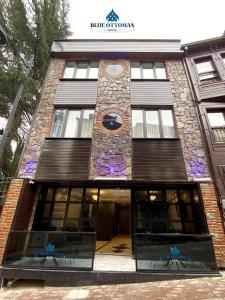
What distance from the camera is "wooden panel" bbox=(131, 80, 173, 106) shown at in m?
8.93

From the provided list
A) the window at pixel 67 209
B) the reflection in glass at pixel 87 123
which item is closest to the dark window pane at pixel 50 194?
the window at pixel 67 209

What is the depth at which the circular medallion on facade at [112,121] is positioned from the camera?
833 centimetres

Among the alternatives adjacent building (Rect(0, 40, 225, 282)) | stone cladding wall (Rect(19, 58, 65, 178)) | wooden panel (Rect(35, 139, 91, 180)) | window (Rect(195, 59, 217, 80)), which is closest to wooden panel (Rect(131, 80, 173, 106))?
adjacent building (Rect(0, 40, 225, 282))

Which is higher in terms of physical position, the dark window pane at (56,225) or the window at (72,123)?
the window at (72,123)

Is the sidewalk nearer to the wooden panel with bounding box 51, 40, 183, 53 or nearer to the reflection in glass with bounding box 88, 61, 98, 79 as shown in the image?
the reflection in glass with bounding box 88, 61, 98, 79

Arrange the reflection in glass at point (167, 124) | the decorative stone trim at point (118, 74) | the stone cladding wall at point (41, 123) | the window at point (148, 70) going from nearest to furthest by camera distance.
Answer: the stone cladding wall at point (41, 123) < the reflection in glass at point (167, 124) < the decorative stone trim at point (118, 74) < the window at point (148, 70)

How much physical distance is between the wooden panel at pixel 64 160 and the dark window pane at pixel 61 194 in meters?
1.02

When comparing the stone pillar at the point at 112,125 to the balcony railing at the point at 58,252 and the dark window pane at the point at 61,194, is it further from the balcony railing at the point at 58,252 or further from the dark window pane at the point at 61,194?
the balcony railing at the point at 58,252

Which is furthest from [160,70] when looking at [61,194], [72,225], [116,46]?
[72,225]

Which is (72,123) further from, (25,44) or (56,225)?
(25,44)

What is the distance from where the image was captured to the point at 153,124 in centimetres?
851

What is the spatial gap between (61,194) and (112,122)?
12.8 ft

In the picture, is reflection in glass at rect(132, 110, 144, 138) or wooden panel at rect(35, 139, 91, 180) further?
reflection in glass at rect(132, 110, 144, 138)

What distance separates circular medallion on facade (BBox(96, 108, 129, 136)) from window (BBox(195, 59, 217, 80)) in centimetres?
480
